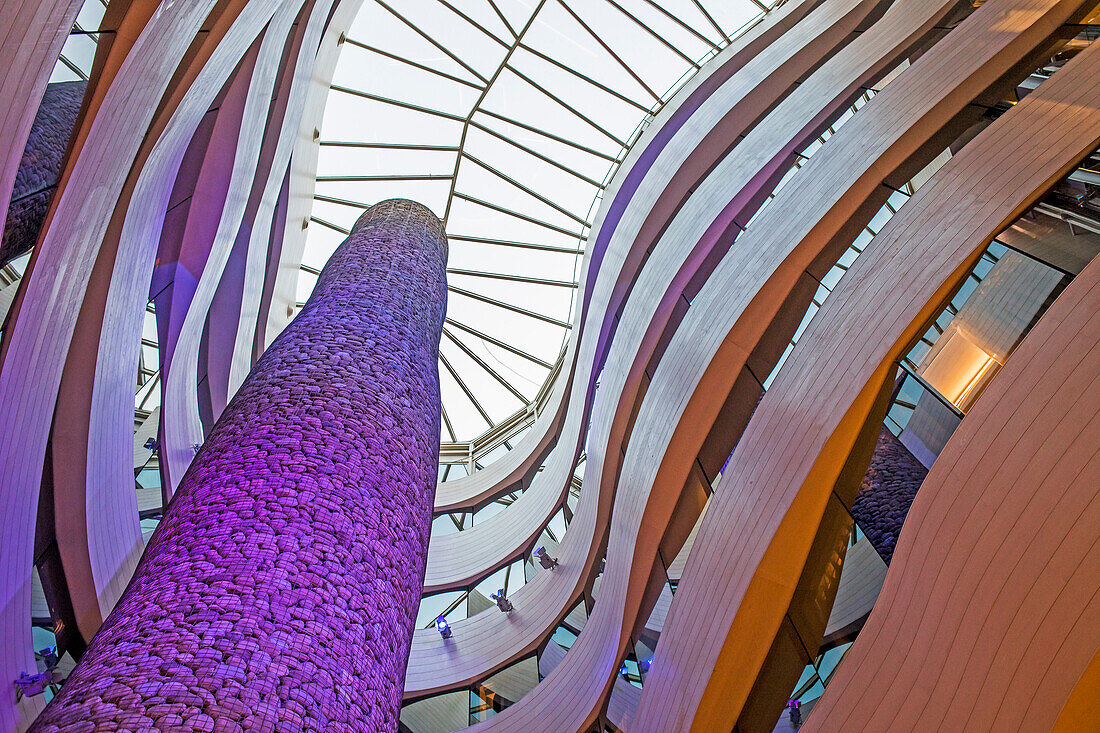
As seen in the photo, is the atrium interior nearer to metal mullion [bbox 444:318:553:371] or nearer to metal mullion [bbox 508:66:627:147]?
metal mullion [bbox 508:66:627:147]

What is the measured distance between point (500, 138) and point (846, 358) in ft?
41.9

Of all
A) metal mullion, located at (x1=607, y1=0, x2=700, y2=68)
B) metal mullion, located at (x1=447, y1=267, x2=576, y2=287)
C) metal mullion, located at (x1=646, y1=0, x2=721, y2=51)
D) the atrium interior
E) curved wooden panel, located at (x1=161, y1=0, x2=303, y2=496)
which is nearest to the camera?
the atrium interior

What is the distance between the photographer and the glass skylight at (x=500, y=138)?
1520 cm

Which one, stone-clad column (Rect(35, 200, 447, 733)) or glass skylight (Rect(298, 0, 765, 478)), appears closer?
stone-clad column (Rect(35, 200, 447, 733))

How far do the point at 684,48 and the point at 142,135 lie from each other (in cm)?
1142

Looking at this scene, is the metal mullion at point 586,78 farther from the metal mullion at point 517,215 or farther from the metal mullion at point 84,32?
the metal mullion at point 84,32

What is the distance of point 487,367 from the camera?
2027 cm

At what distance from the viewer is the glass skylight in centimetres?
1520

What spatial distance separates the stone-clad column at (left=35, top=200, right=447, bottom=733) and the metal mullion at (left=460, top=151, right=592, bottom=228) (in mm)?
11412

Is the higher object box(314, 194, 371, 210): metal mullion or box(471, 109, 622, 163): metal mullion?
box(471, 109, 622, 163): metal mullion

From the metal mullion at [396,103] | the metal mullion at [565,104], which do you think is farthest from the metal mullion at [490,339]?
the metal mullion at [565,104]

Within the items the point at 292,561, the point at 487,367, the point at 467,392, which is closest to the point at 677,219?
the point at 487,367

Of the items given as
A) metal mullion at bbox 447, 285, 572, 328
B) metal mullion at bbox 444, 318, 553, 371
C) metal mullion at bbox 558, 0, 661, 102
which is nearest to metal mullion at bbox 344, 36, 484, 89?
metal mullion at bbox 558, 0, 661, 102

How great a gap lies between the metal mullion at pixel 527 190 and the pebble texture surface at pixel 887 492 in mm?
12567
